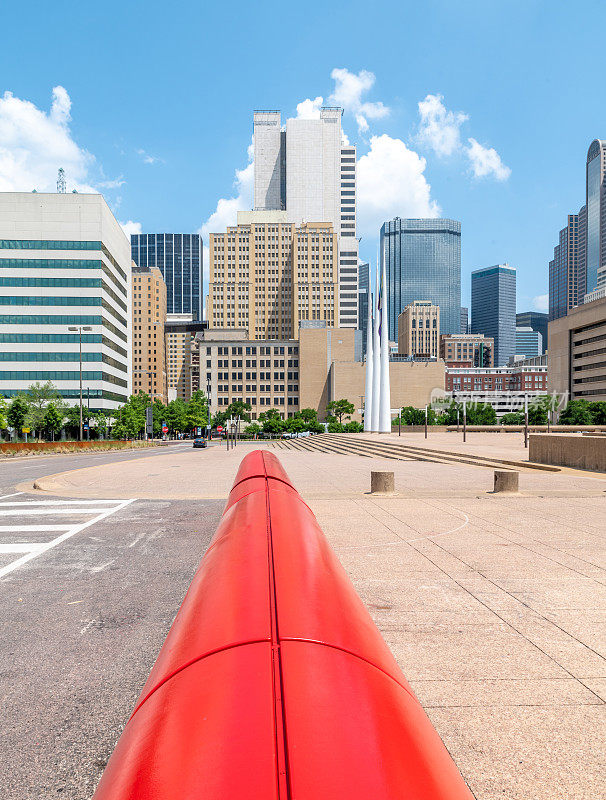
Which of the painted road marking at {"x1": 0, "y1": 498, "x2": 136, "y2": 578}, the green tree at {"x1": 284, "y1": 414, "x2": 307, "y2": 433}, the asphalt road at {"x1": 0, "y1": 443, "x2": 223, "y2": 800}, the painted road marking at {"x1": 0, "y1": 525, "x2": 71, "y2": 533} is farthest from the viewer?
the green tree at {"x1": 284, "y1": 414, "x2": 307, "y2": 433}

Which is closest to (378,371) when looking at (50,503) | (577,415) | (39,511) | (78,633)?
(577,415)

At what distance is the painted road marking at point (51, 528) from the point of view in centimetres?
824

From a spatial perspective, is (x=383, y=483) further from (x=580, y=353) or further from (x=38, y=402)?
(x=580, y=353)

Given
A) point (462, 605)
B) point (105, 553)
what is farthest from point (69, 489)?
point (462, 605)

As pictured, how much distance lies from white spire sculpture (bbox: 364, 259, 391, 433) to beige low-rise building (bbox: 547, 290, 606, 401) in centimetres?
6991

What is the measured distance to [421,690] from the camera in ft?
13.9

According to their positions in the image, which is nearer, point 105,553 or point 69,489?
point 105,553

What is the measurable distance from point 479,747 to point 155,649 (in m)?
3.11

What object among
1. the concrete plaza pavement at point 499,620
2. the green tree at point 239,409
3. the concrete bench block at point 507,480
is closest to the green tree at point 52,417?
the green tree at point 239,409

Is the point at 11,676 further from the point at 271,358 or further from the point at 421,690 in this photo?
the point at 271,358

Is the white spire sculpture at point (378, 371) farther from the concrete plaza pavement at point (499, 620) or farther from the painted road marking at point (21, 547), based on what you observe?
the painted road marking at point (21, 547)

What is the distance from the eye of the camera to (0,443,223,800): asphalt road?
140 inches

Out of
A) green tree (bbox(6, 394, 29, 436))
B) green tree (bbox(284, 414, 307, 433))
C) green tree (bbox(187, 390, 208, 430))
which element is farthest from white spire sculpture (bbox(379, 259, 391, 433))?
green tree (bbox(187, 390, 208, 430))

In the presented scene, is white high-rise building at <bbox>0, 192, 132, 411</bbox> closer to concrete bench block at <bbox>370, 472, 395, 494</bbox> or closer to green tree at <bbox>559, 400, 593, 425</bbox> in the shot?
green tree at <bbox>559, 400, 593, 425</bbox>
